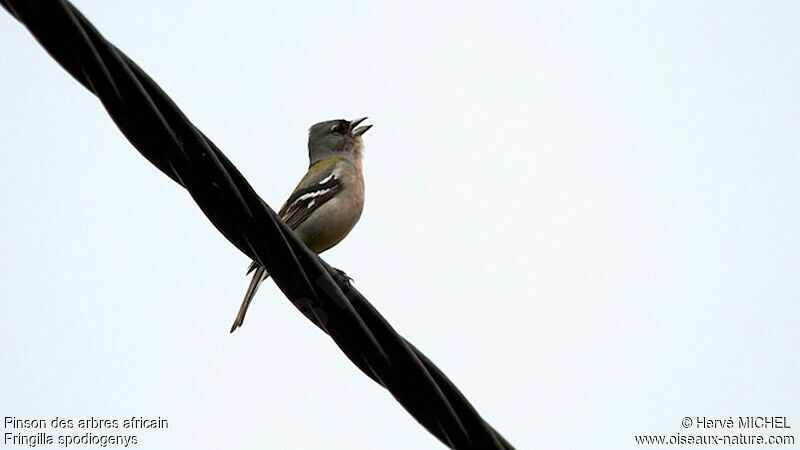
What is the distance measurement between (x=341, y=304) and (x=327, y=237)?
4211mm

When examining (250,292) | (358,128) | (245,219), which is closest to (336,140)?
(358,128)

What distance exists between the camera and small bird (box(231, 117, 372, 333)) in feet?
26.5

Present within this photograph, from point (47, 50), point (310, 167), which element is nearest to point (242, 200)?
point (47, 50)

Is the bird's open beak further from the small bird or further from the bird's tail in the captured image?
the bird's tail

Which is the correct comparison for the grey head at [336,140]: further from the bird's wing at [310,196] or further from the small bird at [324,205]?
the bird's wing at [310,196]

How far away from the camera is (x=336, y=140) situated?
32.4 ft

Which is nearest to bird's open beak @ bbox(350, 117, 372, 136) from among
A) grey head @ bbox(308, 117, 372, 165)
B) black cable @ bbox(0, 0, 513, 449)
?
grey head @ bbox(308, 117, 372, 165)

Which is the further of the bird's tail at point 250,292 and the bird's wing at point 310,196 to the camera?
the bird's wing at point 310,196

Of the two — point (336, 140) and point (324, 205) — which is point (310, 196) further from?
point (336, 140)

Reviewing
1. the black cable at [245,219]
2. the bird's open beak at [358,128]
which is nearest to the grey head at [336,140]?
the bird's open beak at [358,128]

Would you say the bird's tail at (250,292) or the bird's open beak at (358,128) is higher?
the bird's open beak at (358,128)

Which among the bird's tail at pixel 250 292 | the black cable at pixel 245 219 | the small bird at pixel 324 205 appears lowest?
the black cable at pixel 245 219

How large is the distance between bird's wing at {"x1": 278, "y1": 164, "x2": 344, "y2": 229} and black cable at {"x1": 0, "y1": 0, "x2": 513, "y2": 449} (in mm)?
3942

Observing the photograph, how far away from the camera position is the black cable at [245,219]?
3252mm
